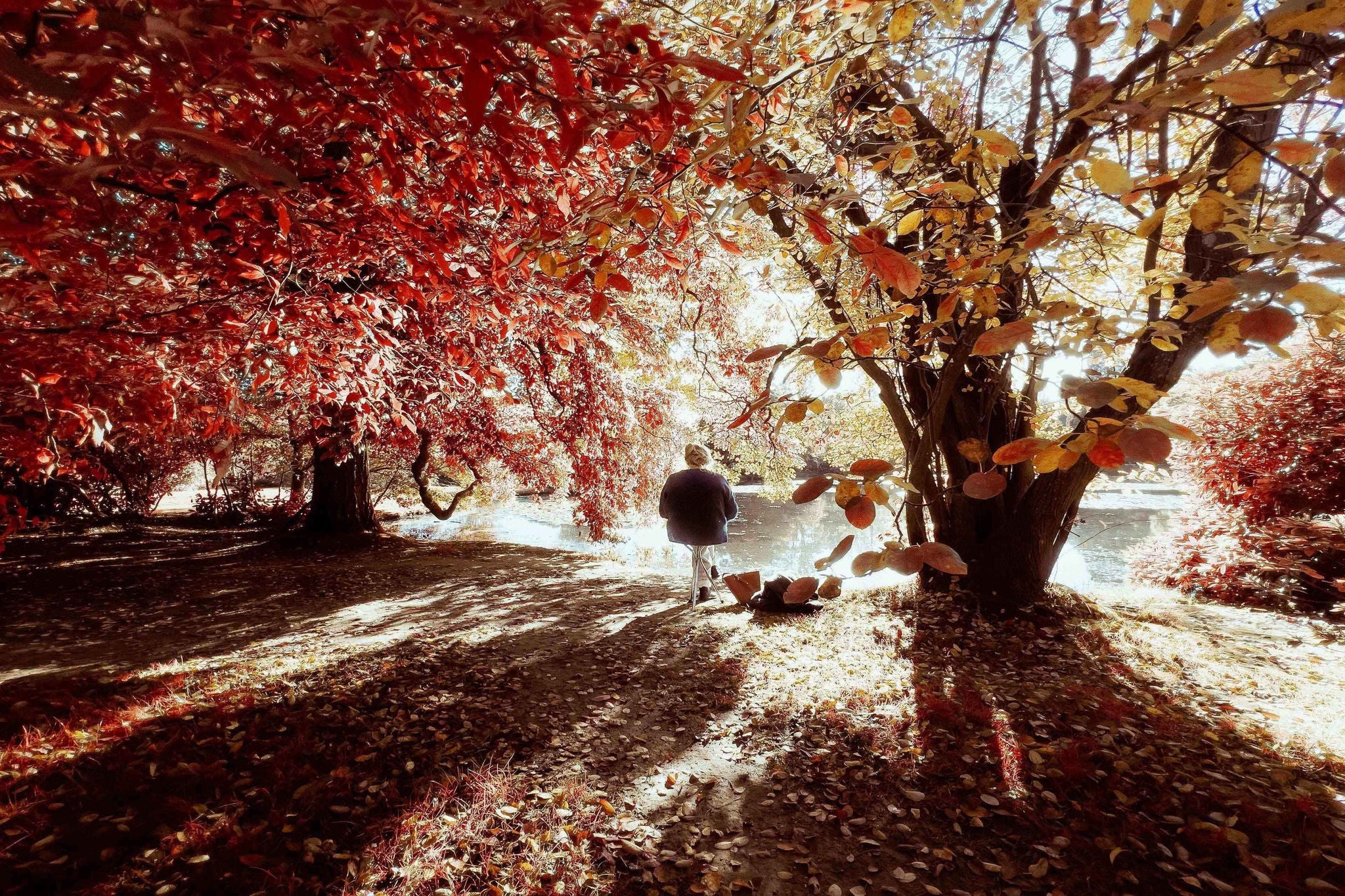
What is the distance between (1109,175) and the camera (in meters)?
1.24

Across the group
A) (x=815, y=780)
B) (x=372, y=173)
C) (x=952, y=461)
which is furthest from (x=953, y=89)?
(x=815, y=780)

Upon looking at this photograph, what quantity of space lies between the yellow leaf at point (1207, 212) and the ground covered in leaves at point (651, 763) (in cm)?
265

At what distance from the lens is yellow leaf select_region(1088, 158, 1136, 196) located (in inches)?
48.5

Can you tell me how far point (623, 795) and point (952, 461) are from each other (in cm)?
435

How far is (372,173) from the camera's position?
2760 millimetres

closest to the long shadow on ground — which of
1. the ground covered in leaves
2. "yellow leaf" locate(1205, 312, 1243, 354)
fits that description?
the ground covered in leaves

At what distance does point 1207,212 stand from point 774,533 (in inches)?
741

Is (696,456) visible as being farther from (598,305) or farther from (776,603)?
(598,305)

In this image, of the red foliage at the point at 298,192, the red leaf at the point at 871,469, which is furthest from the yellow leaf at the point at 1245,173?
the red foliage at the point at 298,192

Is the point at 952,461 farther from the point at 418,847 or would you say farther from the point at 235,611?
the point at 235,611

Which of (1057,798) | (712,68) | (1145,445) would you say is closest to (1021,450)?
(1145,445)

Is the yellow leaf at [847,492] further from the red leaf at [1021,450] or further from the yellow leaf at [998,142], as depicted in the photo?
the yellow leaf at [998,142]

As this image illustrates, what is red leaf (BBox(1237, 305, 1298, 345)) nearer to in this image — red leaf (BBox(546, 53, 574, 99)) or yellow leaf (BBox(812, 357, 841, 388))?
yellow leaf (BBox(812, 357, 841, 388))

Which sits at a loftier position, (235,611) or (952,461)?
(952,461)
